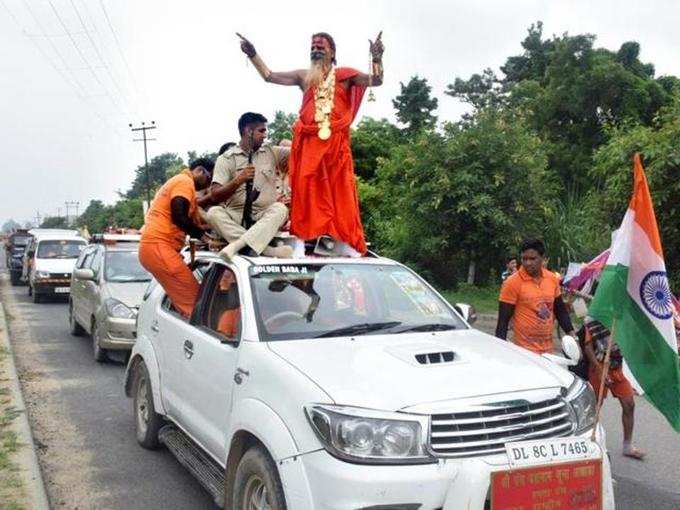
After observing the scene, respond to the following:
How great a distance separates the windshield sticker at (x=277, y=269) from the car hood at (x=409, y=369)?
699mm

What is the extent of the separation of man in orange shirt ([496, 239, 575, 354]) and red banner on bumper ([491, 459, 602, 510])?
2355 mm

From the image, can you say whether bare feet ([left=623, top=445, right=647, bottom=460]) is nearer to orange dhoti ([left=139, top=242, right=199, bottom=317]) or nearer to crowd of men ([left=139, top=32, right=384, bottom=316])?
crowd of men ([left=139, top=32, right=384, bottom=316])

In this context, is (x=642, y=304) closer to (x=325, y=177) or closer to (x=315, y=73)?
(x=325, y=177)

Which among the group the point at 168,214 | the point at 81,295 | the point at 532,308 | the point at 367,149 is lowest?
the point at 81,295

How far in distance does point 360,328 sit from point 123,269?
24.6 ft

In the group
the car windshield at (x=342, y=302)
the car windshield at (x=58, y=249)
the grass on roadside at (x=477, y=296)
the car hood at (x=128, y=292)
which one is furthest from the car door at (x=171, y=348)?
the car windshield at (x=58, y=249)

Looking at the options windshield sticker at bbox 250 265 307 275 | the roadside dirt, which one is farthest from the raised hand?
the roadside dirt

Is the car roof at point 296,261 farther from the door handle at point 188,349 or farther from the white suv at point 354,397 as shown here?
the door handle at point 188,349

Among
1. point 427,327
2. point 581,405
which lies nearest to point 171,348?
point 427,327

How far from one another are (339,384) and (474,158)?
15.0m

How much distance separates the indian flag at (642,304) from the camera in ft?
12.9

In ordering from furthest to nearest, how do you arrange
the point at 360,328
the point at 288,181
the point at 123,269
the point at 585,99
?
the point at 585,99
the point at 123,269
the point at 288,181
the point at 360,328

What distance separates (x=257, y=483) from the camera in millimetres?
3469

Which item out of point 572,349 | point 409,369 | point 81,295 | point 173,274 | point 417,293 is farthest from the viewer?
point 81,295
